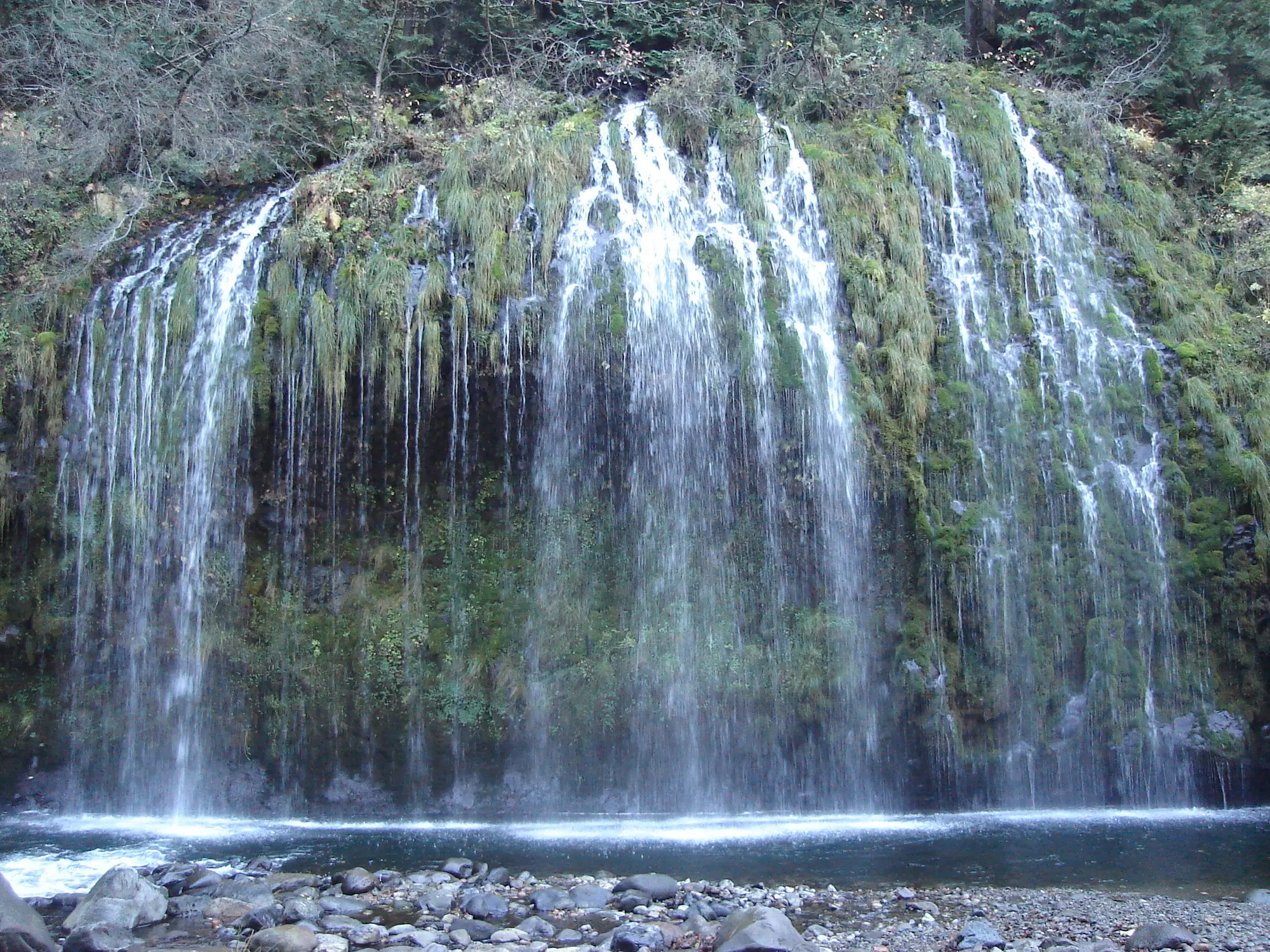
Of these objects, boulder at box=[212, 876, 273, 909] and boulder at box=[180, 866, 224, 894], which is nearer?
boulder at box=[212, 876, 273, 909]

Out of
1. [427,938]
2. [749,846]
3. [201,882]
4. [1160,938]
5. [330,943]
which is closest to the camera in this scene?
[1160,938]

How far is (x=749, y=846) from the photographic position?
8.90m

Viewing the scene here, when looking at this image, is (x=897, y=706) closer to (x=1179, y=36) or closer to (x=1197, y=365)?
(x=1197, y=365)

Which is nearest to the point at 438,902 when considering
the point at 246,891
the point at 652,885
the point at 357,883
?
the point at 357,883

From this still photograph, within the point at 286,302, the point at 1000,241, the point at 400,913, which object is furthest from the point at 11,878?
the point at 1000,241

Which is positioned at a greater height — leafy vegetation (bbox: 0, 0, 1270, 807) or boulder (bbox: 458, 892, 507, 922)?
leafy vegetation (bbox: 0, 0, 1270, 807)

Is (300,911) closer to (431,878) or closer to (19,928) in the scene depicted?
(431,878)

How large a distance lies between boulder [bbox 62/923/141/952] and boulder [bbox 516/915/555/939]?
241 cm

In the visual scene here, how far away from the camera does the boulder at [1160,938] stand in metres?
5.96

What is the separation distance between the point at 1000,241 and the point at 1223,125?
4831mm

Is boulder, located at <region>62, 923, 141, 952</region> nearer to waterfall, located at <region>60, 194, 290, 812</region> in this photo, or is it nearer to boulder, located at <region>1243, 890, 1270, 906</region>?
waterfall, located at <region>60, 194, 290, 812</region>

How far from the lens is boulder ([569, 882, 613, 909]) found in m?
7.01

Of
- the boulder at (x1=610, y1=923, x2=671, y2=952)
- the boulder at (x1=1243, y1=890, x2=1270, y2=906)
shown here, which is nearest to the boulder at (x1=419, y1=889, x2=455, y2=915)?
the boulder at (x1=610, y1=923, x2=671, y2=952)

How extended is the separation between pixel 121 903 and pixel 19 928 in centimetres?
109
